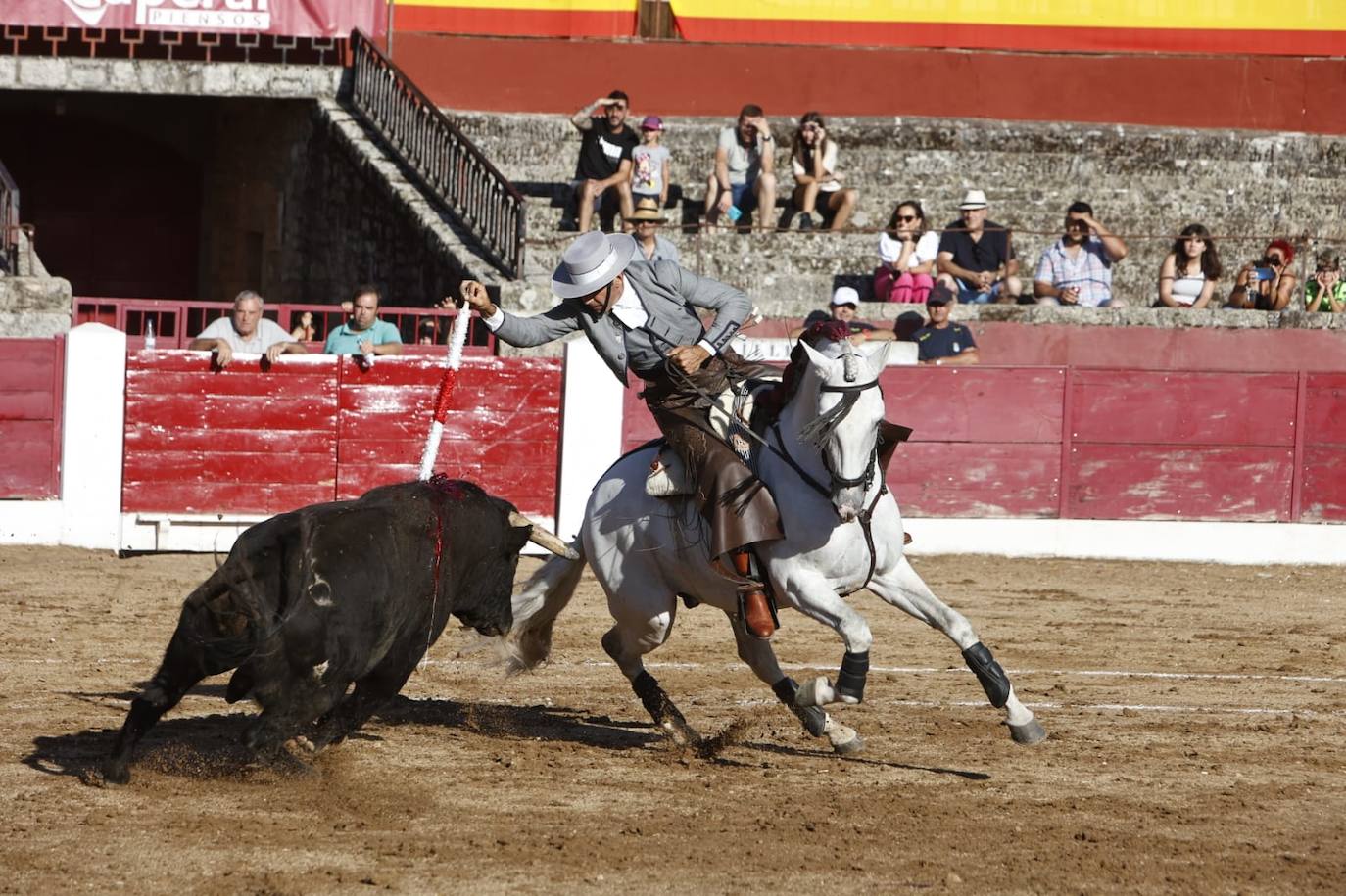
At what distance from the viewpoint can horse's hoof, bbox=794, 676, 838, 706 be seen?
6398 millimetres

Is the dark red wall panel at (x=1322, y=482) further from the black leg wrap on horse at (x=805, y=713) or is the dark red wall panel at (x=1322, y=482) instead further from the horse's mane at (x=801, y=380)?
the horse's mane at (x=801, y=380)

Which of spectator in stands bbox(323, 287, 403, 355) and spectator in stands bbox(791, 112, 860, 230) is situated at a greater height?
spectator in stands bbox(791, 112, 860, 230)

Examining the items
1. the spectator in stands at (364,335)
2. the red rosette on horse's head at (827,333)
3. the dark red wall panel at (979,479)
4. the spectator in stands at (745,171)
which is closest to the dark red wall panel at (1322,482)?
the dark red wall panel at (979,479)

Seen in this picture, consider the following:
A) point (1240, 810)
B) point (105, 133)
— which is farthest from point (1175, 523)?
point (105, 133)

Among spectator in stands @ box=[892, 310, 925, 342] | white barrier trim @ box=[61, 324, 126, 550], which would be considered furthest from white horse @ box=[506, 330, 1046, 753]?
spectator in stands @ box=[892, 310, 925, 342]

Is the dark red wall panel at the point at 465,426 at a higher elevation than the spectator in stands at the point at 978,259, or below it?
below

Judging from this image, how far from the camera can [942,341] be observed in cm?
1352

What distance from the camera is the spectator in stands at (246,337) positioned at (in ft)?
40.4

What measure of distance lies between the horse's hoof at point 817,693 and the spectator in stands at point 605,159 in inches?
349

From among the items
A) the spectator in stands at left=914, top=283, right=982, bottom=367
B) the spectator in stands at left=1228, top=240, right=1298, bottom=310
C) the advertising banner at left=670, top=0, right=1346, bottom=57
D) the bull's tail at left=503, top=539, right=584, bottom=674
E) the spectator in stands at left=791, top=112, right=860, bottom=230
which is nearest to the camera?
the bull's tail at left=503, top=539, right=584, bottom=674

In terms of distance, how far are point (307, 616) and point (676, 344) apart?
1840mm

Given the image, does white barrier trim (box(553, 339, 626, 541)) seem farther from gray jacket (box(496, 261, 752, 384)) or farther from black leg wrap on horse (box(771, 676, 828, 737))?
black leg wrap on horse (box(771, 676, 828, 737))

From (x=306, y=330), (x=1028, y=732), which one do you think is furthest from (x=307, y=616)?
(x=306, y=330)

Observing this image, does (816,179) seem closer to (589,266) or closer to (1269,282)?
(1269,282)
